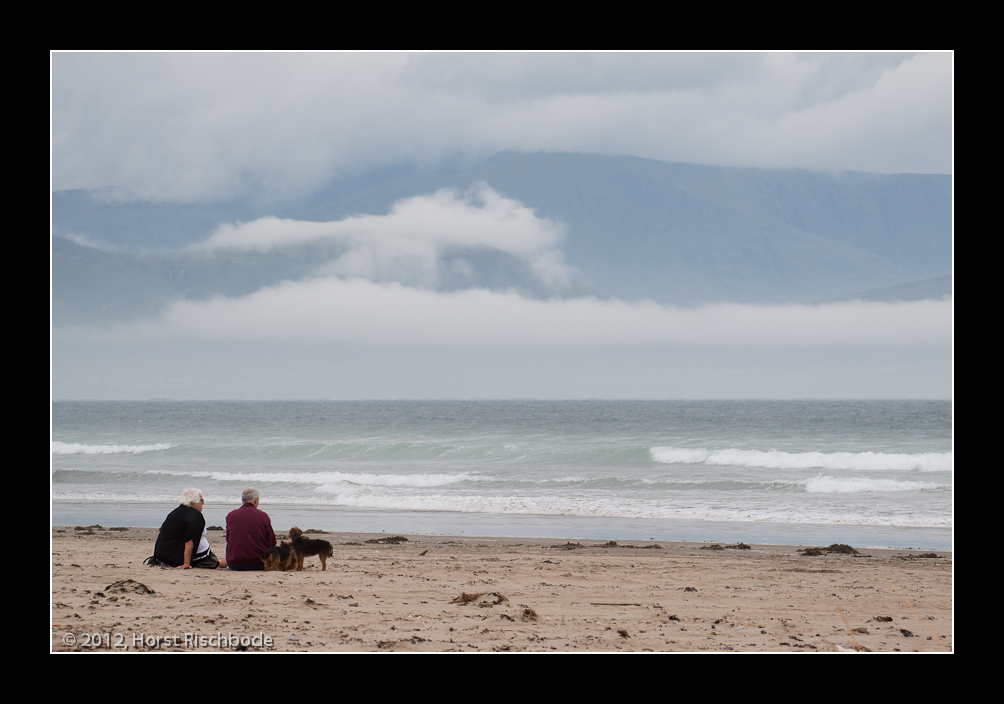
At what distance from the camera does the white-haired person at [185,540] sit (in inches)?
258

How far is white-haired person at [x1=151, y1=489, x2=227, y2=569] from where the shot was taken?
6.56 m

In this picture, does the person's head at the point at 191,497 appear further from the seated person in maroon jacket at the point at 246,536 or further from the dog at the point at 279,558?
the dog at the point at 279,558

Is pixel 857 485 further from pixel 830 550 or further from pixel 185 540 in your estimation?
pixel 185 540

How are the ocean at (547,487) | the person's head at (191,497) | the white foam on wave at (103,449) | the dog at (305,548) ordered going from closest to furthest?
the person's head at (191,497)
the dog at (305,548)
the ocean at (547,487)
the white foam on wave at (103,449)

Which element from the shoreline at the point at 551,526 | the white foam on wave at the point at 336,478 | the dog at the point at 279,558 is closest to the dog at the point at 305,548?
the dog at the point at 279,558

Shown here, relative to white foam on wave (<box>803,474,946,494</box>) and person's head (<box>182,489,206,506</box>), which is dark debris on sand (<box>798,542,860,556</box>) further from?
white foam on wave (<box>803,474,946,494</box>)

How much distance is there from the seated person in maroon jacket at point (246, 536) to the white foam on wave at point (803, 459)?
16.9 metres

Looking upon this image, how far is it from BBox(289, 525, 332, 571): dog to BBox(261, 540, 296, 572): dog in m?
0.03

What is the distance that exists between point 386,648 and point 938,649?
3.37 meters

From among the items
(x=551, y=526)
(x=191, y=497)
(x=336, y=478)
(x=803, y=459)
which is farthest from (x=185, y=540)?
(x=803, y=459)

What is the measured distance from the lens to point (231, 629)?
4770mm

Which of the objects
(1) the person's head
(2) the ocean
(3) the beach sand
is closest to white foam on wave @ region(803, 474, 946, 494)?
(2) the ocean

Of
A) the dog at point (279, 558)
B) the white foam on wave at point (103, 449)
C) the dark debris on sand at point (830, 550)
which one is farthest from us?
the white foam on wave at point (103, 449)
